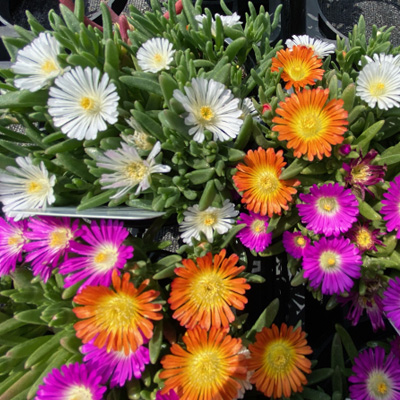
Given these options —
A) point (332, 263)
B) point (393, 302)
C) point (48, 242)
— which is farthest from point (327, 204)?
point (48, 242)

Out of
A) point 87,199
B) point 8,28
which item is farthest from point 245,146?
point 8,28

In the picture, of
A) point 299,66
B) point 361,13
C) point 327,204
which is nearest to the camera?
point 327,204

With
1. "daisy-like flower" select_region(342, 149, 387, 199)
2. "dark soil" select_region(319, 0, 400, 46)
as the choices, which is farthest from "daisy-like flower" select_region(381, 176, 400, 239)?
"dark soil" select_region(319, 0, 400, 46)

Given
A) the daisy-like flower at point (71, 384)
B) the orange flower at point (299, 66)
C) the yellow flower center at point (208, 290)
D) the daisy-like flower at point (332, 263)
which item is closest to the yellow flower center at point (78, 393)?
the daisy-like flower at point (71, 384)

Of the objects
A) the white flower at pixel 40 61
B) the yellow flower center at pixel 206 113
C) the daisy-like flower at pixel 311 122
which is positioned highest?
the daisy-like flower at pixel 311 122

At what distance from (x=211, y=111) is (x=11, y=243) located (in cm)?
50

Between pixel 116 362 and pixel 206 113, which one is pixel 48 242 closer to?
pixel 116 362

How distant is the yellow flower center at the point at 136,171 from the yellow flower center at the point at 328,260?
1.27ft

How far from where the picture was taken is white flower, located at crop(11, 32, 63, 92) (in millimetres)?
776

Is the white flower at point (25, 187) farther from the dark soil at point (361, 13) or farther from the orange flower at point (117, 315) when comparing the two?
the dark soil at point (361, 13)

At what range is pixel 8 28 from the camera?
1.39 meters

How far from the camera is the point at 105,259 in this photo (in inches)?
28.5

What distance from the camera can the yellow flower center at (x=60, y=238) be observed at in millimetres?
773

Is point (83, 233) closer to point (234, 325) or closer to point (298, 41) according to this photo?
point (234, 325)
